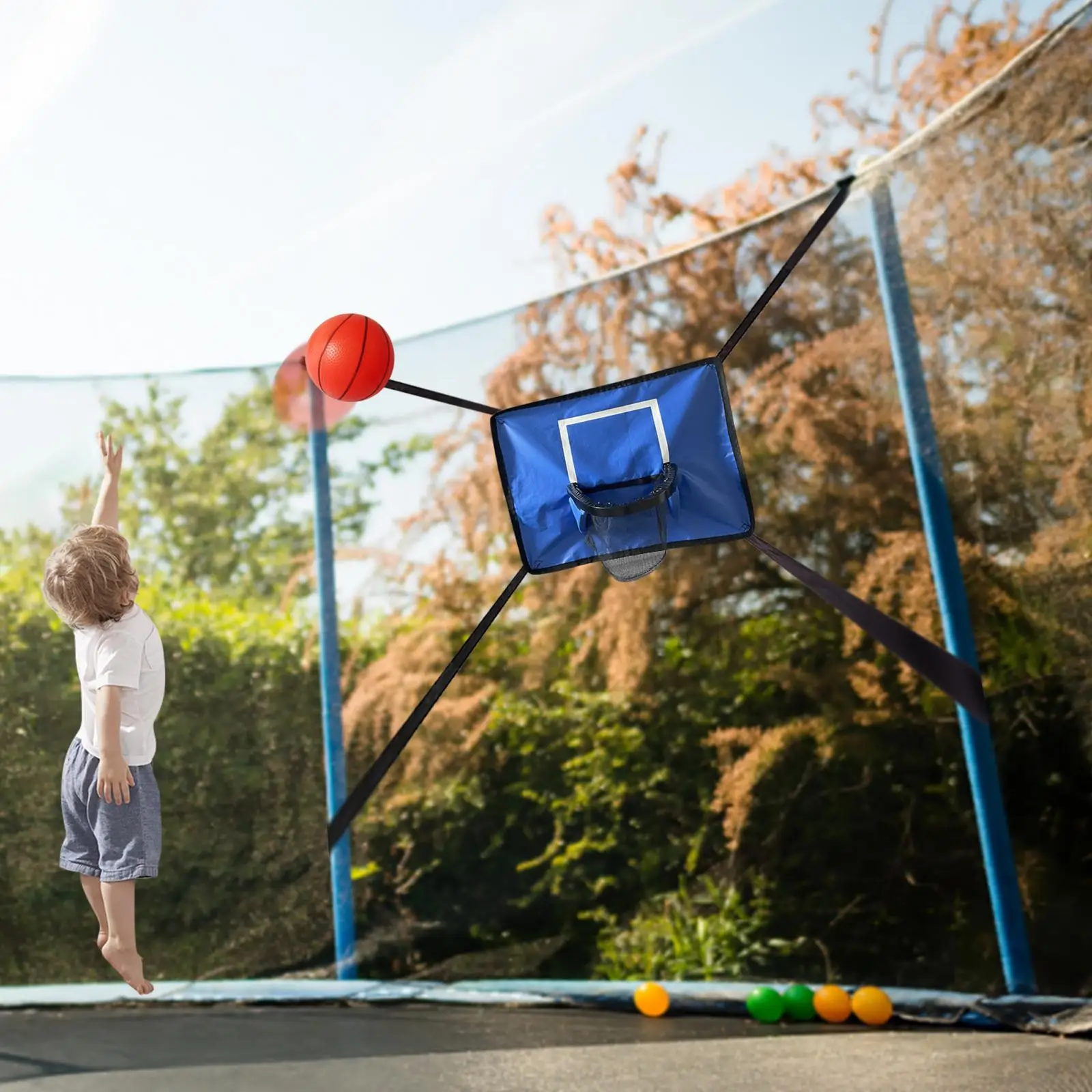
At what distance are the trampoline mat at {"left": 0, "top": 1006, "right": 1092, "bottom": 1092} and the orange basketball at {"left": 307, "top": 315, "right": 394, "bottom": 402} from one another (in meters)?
1.79

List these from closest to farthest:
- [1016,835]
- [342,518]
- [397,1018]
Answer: [1016,835] < [397,1018] < [342,518]

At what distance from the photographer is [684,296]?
4238 mm

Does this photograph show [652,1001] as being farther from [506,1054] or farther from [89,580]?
[89,580]

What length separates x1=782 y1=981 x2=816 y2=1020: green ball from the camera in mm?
3346

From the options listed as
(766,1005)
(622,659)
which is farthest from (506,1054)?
(622,659)

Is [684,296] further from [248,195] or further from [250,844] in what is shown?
[250,844]

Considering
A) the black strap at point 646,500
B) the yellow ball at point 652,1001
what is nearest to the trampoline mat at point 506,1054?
the yellow ball at point 652,1001

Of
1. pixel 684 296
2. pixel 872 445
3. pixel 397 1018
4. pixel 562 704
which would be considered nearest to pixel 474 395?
pixel 684 296

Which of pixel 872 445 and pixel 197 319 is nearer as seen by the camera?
pixel 872 445

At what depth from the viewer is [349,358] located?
1.91 metres

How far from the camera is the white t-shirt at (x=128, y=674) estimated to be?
5.26 ft

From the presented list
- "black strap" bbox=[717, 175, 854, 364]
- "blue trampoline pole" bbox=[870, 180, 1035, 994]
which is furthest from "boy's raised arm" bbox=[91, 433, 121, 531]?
"blue trampoline pole" bbox=[870, 180, 1035, 994]

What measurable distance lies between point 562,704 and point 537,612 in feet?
1.26

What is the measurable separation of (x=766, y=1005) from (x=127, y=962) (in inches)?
91.2
